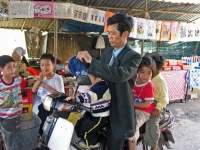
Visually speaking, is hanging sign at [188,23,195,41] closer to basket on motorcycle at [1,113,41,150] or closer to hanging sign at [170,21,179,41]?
hanging sign at [170,21,179,41]

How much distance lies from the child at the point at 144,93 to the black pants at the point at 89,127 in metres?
0.67

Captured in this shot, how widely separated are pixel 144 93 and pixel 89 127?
92 cm

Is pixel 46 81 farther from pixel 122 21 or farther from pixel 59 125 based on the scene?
pixel 122 21

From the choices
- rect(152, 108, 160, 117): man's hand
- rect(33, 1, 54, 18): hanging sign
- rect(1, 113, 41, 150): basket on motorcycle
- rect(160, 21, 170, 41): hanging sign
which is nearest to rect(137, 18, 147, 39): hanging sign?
rect(160, 21, 170, 41): hanging sign

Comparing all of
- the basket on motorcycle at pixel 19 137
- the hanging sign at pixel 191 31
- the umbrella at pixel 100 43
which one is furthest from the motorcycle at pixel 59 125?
the umbrella at pixel 100 43

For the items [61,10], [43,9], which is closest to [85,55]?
[43,9]

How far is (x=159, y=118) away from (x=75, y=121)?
1.25m

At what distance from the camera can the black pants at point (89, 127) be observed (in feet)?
5.48

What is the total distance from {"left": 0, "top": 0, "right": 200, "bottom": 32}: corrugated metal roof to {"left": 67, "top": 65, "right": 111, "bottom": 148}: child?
236 inches

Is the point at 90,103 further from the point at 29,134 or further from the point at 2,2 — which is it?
the point at 2,2

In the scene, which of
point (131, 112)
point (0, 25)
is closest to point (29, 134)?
point (131, 112)

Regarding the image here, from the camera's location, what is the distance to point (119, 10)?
336 inches

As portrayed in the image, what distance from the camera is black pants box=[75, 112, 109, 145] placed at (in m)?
1.67

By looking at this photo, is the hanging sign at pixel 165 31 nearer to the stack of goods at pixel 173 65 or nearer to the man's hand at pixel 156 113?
the stack of goods at pixel 173 65
